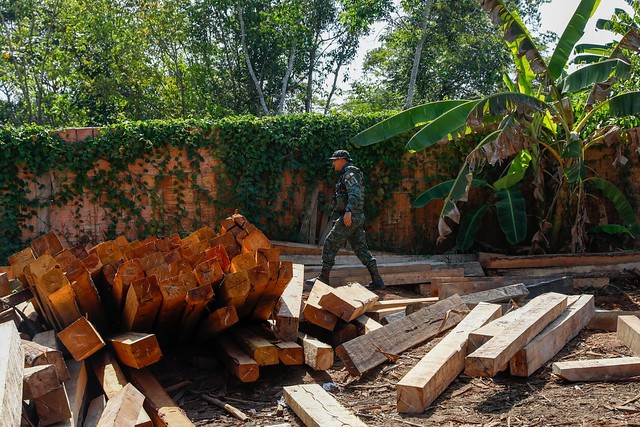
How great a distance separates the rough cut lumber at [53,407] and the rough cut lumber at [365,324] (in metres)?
3.01

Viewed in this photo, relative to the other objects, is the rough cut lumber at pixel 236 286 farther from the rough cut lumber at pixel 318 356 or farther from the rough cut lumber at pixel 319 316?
the rough cut lumber at pixel 319 316

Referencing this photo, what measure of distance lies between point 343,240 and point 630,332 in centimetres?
418

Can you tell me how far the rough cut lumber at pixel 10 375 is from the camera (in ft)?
8.58

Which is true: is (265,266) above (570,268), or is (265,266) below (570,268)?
above

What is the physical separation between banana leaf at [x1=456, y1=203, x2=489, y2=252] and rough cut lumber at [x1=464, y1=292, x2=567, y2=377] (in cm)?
589

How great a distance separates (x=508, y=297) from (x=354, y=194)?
2745 millimetres

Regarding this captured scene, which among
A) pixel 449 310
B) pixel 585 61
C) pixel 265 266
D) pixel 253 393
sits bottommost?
pixel 253 393

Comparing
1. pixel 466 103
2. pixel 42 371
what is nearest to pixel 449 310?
pixel 42 371

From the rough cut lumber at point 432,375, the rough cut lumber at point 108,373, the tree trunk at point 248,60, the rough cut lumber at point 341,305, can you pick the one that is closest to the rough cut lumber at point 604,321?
the rough cut lumber at point 432,375

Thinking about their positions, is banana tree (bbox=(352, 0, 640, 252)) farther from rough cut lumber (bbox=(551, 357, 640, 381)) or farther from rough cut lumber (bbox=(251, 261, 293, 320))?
rough cut lumber (bbox=(551, 357, 640, 381))

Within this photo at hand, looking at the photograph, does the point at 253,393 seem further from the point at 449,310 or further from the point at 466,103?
the point at 466,103

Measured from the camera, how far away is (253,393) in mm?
5055

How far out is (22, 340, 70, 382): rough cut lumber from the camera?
3.86 m

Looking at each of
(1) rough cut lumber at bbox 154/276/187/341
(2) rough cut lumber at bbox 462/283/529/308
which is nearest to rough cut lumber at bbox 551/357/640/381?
(2) rough cut lumber at bbox 462/283/529/308
